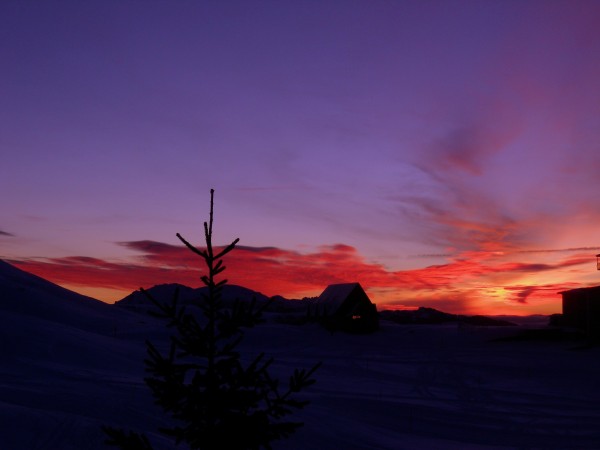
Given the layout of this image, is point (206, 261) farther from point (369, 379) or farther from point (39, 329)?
point (39, 329)

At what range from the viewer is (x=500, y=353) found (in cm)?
3931

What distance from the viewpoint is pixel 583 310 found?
4838cm

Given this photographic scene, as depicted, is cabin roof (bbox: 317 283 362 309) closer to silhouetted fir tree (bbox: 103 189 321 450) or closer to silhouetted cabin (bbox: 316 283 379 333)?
silhouetted cabin (bbox: 316 283 379 333)

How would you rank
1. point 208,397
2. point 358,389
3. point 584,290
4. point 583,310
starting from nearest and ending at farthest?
point 208,397 → point 358,389 → point 584,290 → point 583,310

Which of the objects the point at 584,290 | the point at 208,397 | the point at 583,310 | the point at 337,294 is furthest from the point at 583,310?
the point at 208,397

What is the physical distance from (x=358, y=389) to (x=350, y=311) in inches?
1238

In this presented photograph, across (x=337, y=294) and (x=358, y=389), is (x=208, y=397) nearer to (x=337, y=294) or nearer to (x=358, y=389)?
(x=358, y=389)

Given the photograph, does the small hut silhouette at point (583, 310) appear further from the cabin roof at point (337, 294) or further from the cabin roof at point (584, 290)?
the cabin roof at point (337, 294)

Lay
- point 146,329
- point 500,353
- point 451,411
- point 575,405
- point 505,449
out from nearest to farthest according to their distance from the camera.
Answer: point 505,449, point 451,411, point 575,405, point 500,353, point 146,329

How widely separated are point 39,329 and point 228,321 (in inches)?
1176

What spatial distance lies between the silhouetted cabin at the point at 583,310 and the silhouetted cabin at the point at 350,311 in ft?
58.6

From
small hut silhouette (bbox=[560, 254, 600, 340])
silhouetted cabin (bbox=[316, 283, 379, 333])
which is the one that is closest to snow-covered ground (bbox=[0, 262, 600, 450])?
small hut silhouette (bbox=[560, 254, 600, 340])

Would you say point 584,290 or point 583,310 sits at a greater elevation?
point 584,290

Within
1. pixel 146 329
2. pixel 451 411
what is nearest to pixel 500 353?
pixel 451 411
